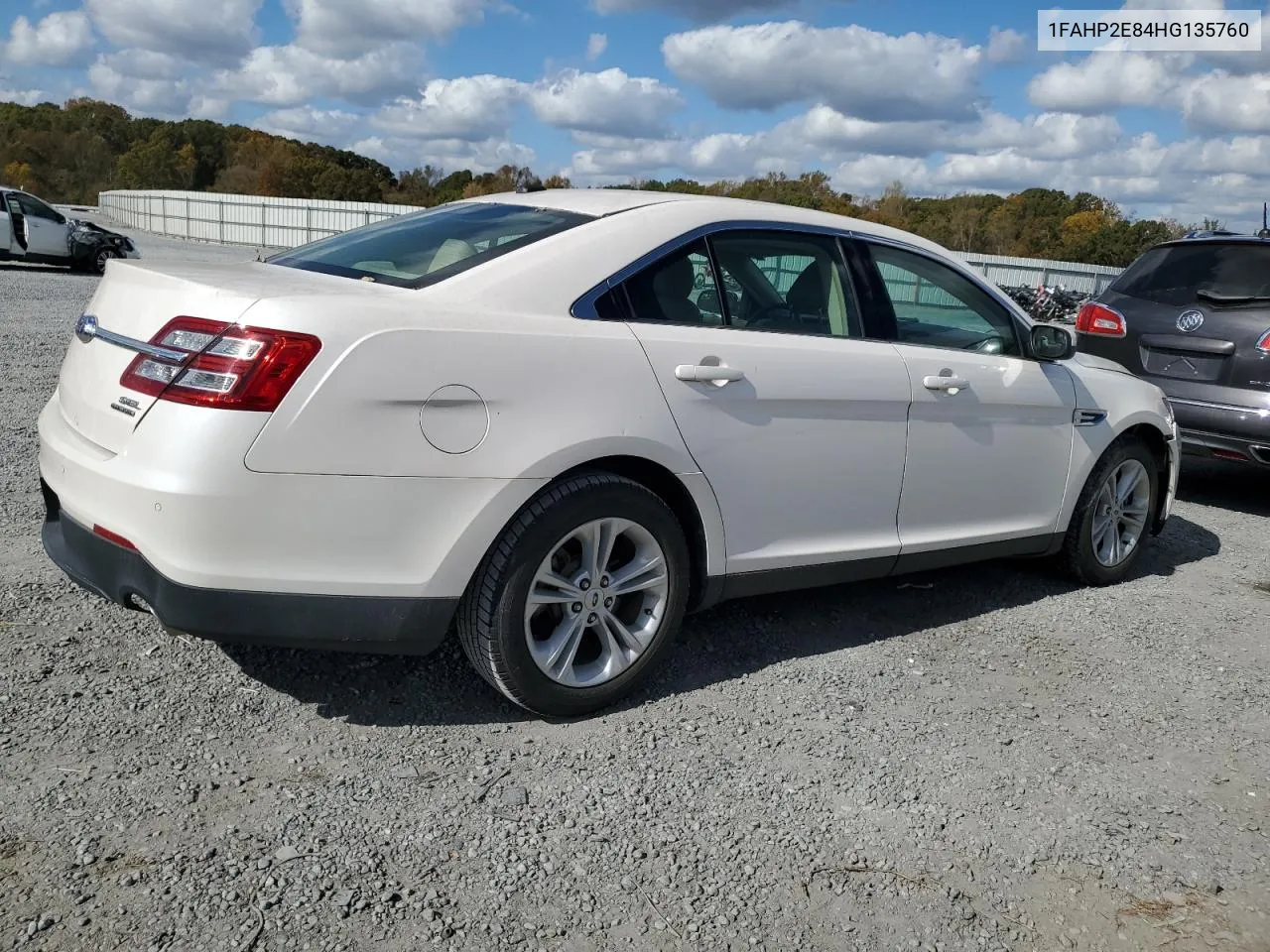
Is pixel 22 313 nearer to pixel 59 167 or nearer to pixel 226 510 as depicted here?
pixel 226 510

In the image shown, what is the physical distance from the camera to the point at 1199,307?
709 cm

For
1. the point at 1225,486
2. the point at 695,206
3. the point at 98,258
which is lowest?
the point at 1225,486

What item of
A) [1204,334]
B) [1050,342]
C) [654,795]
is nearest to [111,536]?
[654,795]

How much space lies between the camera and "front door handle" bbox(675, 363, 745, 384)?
3.56 metres

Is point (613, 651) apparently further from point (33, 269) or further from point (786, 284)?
point (33, 269)

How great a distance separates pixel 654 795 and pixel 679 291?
5.32 feet

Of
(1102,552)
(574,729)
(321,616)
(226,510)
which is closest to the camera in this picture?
(226,510)

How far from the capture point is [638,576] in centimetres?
359

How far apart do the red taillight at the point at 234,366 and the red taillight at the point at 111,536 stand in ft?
1.31

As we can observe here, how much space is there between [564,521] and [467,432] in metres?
0.42

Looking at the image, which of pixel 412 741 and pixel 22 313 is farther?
pixel 22 313

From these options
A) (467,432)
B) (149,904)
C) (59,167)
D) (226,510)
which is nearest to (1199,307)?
(467,432)

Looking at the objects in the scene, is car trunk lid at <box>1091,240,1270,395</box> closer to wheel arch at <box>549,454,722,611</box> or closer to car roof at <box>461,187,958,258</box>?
car roof at <box>461,187,958,258</box>

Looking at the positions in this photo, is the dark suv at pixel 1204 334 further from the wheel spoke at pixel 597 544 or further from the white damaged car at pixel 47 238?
the white damaged car at pixel 47 238
